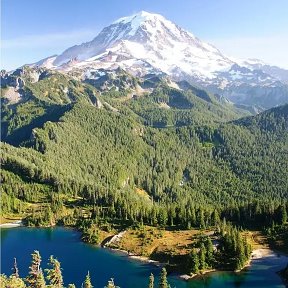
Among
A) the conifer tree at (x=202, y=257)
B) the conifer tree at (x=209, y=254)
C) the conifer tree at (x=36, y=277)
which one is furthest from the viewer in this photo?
the conifer tree at (x=209, y=254)

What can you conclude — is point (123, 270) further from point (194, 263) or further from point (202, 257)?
point (202, 257)

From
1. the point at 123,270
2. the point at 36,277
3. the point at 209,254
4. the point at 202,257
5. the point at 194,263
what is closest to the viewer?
the point at 36,277

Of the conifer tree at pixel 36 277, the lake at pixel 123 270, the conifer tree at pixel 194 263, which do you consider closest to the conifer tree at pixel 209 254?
the lake at pixel 123 270

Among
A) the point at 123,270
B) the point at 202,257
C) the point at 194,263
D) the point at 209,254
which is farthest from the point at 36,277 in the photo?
the point at 209,254

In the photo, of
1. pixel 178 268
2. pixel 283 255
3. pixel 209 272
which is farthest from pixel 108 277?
pixel 283 255

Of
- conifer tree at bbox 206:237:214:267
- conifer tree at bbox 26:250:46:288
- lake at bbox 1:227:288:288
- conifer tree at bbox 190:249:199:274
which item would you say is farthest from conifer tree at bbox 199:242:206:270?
conifer tree at bbox 26:250:46:288

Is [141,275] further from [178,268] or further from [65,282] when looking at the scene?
[65,282]

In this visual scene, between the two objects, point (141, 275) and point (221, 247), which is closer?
point (141, 275)

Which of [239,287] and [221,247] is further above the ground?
[221,247]

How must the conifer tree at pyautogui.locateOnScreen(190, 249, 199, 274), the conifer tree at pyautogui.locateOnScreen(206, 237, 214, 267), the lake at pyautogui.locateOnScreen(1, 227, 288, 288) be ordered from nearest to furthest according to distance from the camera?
1. the lake at pyautogui.locateOnScreen(1, 227, 288, 288)
2. the conifer tree at pyautogui.locateOnScreen(190, 249, 199, 274)
3. the conifer tree at pyautogui.locateOnScreen(206, 237, 214, 267)

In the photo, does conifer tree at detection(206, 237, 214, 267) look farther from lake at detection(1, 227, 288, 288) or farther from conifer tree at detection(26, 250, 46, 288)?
conifer tree at detection(26, 250, 46, 288)

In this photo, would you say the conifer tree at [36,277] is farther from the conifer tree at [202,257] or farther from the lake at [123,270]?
the conifer tree at [202,257]
